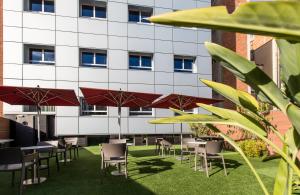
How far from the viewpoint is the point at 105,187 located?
6500mm

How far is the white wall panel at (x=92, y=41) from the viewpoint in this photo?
16.7m

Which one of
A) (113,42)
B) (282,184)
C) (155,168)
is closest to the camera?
(282,184)

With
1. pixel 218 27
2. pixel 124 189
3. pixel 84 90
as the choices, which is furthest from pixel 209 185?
pixel 218 27

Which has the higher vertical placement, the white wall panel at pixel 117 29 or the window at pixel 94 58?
the white wall panel at pixel 117 29

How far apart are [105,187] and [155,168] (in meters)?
2.56

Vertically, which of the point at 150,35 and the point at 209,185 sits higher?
the point at 150,35

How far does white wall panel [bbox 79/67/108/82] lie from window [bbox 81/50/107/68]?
0.55 m

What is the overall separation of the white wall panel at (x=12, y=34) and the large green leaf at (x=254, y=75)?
1662 cm

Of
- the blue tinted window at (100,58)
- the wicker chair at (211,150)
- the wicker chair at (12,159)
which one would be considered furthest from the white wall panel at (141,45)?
the wicker chair at (12,159)

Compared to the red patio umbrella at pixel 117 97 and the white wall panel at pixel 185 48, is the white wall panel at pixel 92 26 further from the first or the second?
the red patio umbrella at pixel 117 97

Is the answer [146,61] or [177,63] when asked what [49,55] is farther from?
[177,63]

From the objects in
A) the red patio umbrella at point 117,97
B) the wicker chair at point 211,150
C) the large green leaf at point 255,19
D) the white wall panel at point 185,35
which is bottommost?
the wicker chair at point 211,150

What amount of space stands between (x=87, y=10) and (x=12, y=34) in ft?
16.3

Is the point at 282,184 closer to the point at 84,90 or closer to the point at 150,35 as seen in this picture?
the point at 84,90
